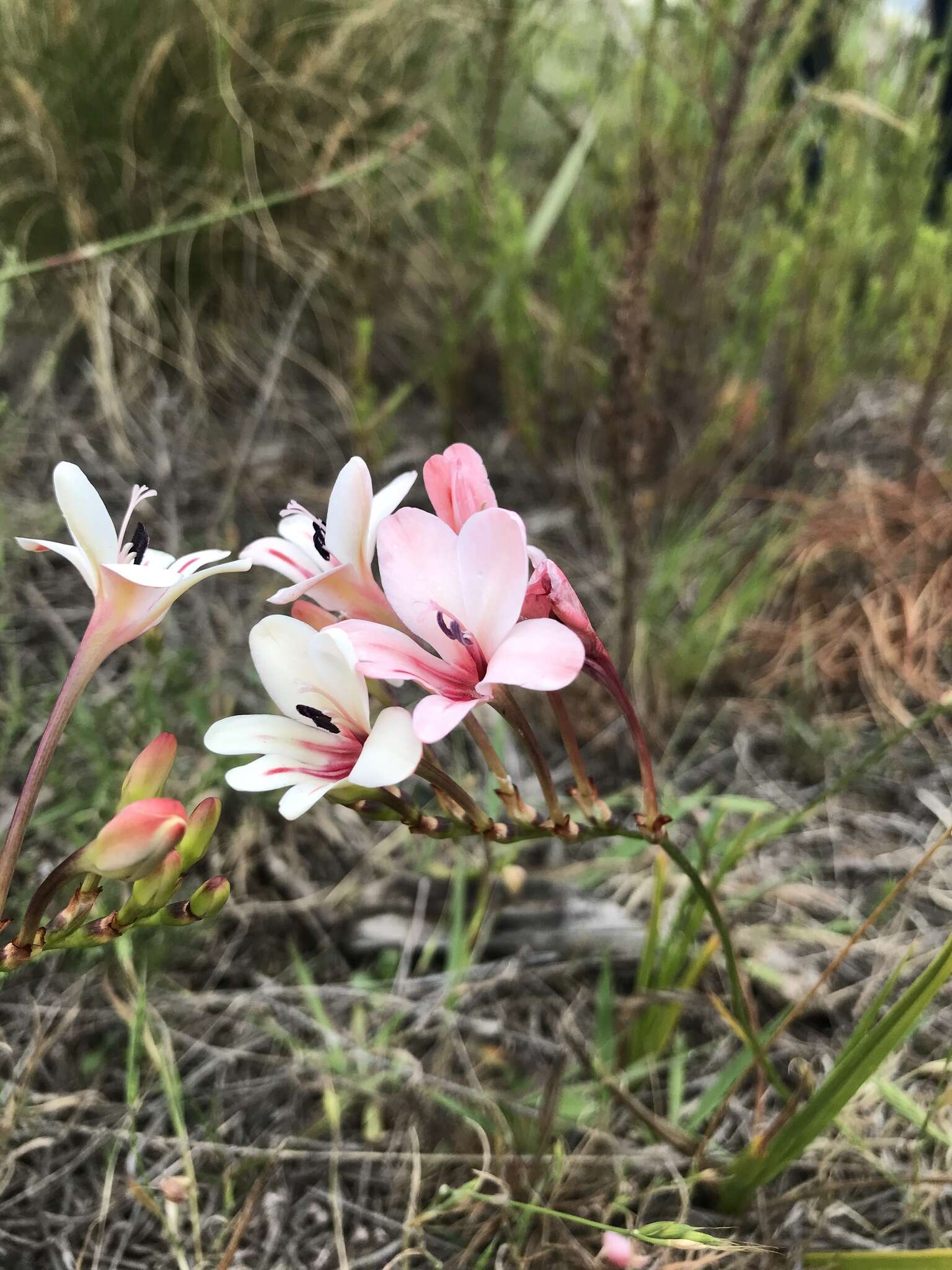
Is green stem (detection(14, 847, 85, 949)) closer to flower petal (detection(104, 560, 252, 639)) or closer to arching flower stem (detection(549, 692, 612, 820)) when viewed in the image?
flower petal (detection(104, 560, 252, 639))

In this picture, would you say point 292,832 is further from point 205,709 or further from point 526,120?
point 526,120

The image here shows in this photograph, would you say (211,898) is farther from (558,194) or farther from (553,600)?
(558,194)

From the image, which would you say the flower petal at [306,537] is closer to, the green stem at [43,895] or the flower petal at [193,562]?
the flower petal at [193,562]

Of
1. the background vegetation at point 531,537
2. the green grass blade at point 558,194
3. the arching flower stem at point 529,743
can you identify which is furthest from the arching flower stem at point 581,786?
the green grass blade at point 558,194

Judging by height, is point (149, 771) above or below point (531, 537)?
above

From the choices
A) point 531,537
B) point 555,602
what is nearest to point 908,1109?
point 555,602
